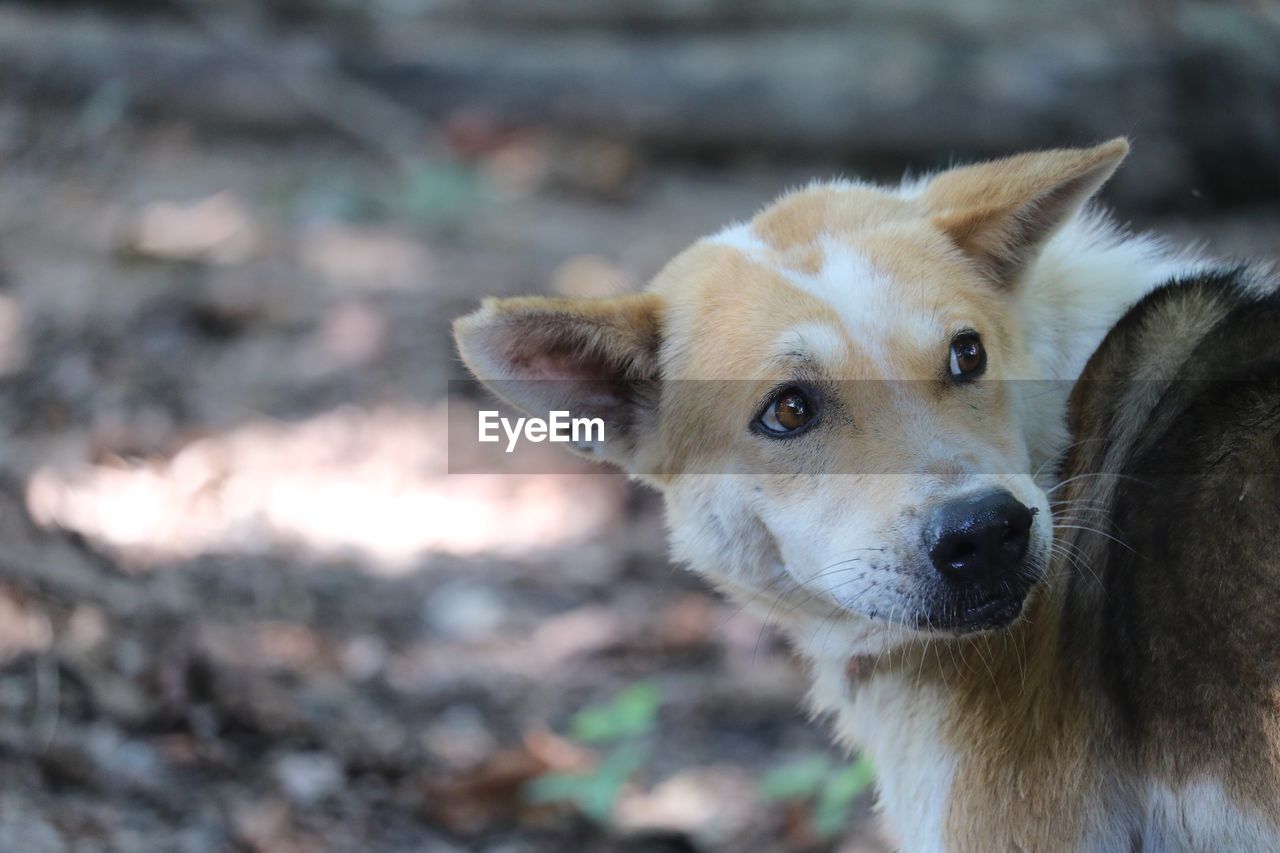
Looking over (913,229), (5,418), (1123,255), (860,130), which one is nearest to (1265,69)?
(860,130)

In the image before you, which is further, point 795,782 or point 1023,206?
point 795,782

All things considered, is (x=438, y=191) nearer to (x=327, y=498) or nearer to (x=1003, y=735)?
(x=327, y=498)

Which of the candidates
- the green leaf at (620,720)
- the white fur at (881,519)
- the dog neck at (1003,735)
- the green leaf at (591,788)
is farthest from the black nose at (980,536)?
the green leaf at (620,720)

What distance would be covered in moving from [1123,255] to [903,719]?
138 centimetres

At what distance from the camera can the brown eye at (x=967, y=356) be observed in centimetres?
288

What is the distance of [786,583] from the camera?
122 inches

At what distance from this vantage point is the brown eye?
288 cm

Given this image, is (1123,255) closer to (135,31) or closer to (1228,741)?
(1228,741)

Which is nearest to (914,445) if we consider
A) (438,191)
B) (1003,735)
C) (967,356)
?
(967,356)

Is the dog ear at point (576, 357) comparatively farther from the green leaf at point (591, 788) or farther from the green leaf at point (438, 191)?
the green leaf at point (438, 191)

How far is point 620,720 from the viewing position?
4348 millimetres

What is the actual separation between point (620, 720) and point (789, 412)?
181 cm

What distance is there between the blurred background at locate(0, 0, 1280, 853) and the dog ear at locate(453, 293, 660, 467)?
1.39m

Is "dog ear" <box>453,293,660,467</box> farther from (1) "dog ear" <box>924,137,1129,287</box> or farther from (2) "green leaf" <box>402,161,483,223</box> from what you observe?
(2) "green leaf" <box>402,161,483,223</box>
